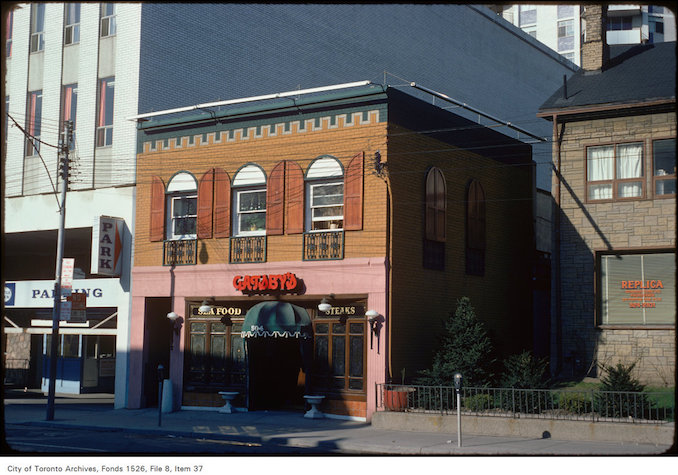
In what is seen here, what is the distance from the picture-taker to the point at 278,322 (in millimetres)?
23656

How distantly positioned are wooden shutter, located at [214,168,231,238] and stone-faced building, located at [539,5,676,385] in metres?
10.8

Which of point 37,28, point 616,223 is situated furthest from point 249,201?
point 37,28

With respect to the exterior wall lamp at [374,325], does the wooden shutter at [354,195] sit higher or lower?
higher

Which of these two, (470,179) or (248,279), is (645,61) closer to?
(470,179)

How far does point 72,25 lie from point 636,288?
2391 cm

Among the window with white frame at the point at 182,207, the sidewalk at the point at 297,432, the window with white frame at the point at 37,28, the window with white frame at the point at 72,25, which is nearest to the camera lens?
the sidewalk at the point at 297,432

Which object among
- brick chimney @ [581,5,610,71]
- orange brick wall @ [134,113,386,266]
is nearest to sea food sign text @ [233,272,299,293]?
orange brick wall @ [134,113,386,266]

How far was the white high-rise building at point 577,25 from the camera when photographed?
232 ft

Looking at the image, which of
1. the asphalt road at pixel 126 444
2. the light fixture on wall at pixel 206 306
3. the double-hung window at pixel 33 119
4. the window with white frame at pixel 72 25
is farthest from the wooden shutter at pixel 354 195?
the double-hung window at pixel 33 119

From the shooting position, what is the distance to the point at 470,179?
27641mm

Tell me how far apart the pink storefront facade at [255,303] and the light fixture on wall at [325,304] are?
0.33ft

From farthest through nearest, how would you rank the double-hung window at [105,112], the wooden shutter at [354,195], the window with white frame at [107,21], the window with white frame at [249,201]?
the window with white frame at [107,21] < the double-hung window at [105,112] < the window with white frame at [249,201] < the wooden shutter at [354,195]

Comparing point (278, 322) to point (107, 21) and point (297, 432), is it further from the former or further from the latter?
point (107, 21)

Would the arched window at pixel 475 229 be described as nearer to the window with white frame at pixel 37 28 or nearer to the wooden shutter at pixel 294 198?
the wooden shutter at pixel 294 198
